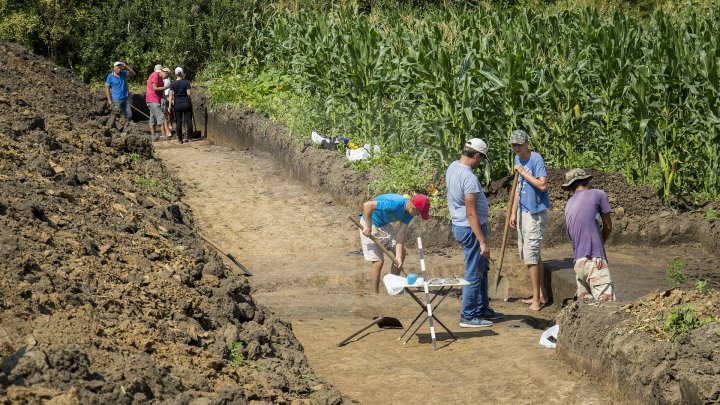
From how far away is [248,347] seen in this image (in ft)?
28.1

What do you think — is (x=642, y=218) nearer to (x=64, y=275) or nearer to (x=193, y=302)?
(x=193, y=302)

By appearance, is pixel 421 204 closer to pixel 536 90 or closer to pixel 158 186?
pixel 536 90

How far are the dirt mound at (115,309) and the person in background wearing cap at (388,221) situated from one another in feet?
6.37

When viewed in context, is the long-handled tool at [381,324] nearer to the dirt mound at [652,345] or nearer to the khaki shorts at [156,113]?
the dirt mound at [652,345]

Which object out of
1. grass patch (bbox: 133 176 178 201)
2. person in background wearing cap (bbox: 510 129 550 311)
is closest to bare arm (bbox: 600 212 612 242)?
person in background wearing cap (bbox: 510 129 550 311)

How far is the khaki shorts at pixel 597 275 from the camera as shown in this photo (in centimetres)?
1062

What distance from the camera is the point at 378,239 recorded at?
12.6 m

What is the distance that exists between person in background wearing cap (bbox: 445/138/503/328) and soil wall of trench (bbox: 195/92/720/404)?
67.6 inches

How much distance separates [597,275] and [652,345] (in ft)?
8.27

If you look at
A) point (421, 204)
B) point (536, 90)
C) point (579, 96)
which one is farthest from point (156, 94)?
point (421, 204)

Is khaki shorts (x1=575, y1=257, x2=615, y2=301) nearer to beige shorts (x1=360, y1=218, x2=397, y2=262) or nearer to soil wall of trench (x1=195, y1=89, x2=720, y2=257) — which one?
beige shorts (x1=360, y1=218, x2=397, y2=262)

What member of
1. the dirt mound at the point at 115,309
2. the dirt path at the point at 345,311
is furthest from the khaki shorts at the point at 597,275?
the dirt mound at the point at 115,309

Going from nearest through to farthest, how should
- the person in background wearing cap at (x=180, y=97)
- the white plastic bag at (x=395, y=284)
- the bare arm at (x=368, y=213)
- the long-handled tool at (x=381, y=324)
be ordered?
the white plastic bag at (x=395, y=284) → the long-handled tool at (x=381, y=324) → the bare arm at (x=368, y=213) → the person in background wearing cap at (x=180, y=97)

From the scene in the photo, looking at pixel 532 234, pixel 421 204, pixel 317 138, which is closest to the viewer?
pixel 421 204
